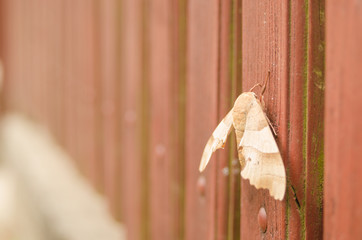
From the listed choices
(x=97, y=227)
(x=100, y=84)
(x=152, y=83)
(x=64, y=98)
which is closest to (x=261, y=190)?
(x=152, y=83)

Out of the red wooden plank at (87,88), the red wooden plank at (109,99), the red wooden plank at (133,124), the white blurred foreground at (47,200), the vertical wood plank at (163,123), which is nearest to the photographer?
the vertical wood plank at (163,123)

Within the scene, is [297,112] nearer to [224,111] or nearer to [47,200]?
[224,111]

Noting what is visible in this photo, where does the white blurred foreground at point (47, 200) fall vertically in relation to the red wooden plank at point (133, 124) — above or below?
below

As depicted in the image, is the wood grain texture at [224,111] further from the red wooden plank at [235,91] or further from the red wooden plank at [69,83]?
the red wooden plank at [69,83]

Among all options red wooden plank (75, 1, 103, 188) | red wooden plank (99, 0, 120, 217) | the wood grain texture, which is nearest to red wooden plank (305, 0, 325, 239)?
the wood grain texture

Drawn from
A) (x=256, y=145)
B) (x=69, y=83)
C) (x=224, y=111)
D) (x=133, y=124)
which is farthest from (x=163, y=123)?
(x=69, y=83)

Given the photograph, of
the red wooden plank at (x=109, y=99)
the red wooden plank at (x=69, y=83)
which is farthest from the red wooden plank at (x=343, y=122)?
the red wooden plank at (x=69, y=83)

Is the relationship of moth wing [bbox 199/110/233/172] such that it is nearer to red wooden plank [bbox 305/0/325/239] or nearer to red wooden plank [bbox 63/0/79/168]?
red wooden plank [bbox 305/0/325/239]

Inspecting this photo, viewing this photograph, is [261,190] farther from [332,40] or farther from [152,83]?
[152,83]
